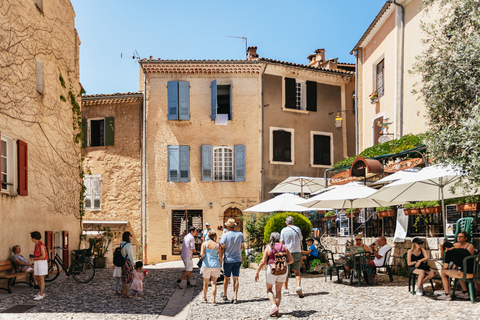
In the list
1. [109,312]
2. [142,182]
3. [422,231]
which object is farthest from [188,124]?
[109,312]

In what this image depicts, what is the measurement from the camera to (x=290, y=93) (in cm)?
2795

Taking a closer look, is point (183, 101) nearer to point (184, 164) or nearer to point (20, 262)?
point (184, 164)

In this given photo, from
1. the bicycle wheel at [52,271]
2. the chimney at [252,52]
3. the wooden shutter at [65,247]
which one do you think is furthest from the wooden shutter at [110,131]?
the bicycle wheel at [52,271]

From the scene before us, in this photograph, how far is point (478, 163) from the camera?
707 centimetres

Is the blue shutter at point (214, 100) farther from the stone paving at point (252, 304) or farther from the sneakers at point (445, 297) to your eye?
the sneakers at point (445, 297)

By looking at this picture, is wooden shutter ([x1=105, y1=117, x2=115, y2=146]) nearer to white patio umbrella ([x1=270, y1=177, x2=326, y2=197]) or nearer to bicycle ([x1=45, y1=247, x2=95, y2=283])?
white patio umbrella ([x1=270, y1=177, x2=326, y2=197])

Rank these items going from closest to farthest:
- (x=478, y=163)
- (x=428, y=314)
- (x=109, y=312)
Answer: (x=478, y=163) < (x=428, y=314) < (x=109, y=312)

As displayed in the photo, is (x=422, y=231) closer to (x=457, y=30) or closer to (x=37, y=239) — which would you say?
(x=457, y=30)

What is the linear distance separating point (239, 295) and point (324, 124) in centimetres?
1882

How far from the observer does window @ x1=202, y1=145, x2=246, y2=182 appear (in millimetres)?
26500

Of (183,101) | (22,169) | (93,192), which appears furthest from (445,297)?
(93,192)

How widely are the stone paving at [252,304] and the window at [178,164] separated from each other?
13.7m

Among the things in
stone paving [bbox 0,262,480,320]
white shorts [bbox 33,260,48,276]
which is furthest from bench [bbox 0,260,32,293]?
white shorts [bbox 33,260,48,276]

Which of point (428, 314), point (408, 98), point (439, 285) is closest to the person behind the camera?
point (428, 314)
